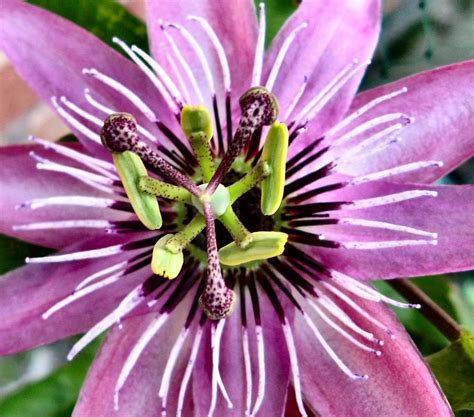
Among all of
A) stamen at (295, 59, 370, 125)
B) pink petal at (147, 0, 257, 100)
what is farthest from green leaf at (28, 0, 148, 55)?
stamen at (295, 59, 370, 125)

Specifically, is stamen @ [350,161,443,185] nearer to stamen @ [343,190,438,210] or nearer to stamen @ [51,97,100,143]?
stamen @ [343,190,438,210]

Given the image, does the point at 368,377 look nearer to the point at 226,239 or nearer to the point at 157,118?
the point at 226,239

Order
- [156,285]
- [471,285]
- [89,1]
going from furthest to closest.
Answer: [471,285]
[89,1]
[156,285]

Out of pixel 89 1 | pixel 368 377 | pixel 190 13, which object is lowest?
pixel 368 377

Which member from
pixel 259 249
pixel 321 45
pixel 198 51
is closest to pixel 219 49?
pixel 198 51

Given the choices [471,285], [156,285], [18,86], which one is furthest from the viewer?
[18,86]

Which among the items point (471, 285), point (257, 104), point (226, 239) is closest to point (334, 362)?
point (226, 239)

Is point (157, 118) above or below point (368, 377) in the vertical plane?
above

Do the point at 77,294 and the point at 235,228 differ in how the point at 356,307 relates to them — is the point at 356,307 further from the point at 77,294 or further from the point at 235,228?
the point at 77,294
